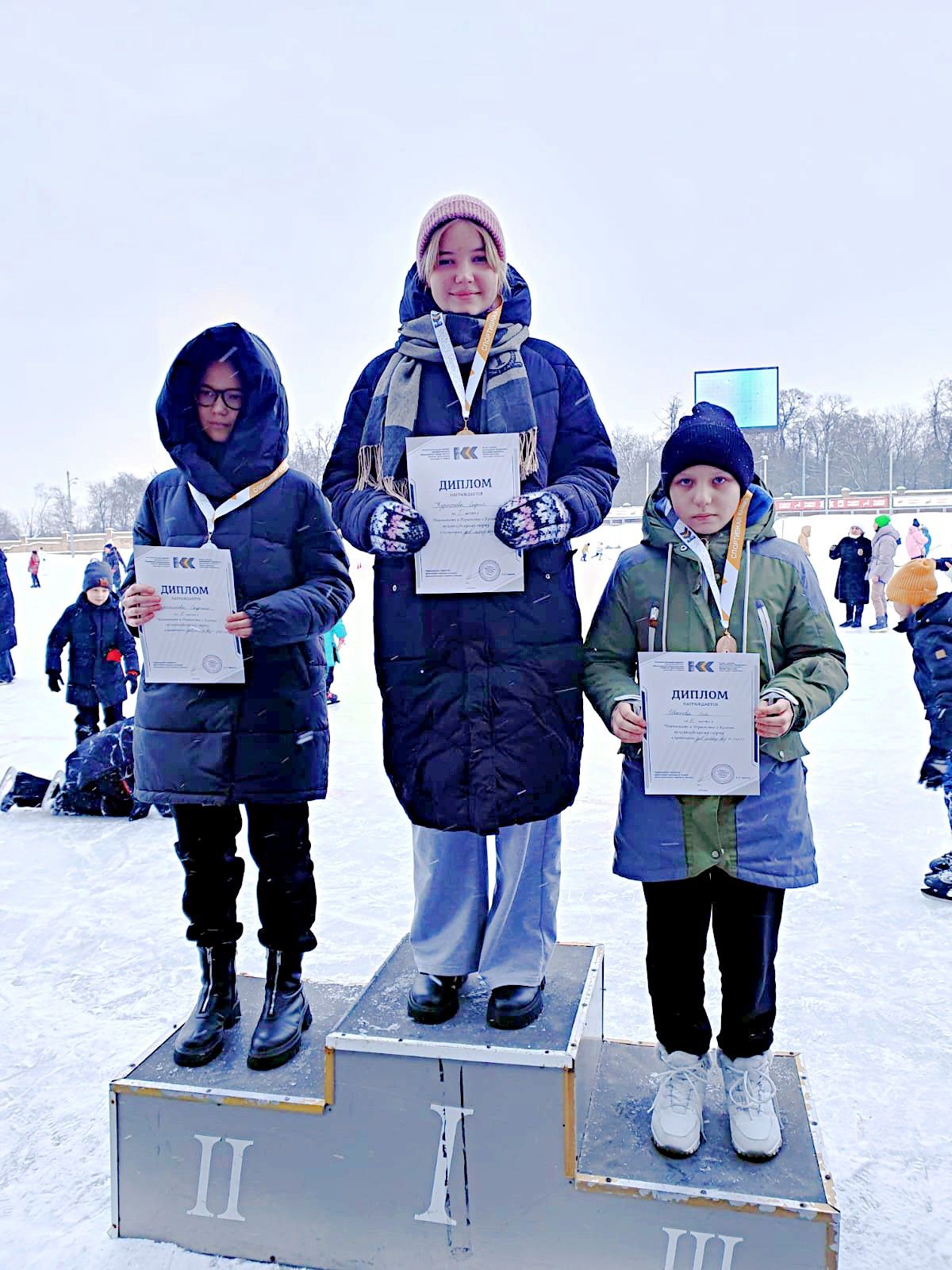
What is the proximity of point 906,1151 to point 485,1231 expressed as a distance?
3.75ft

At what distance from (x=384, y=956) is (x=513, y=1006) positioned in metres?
1.55

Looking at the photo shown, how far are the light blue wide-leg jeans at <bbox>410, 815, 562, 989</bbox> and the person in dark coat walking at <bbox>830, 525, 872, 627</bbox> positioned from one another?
13547 mm

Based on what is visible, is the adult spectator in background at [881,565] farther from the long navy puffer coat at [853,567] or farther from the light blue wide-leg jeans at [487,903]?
the light blue wide-leg jeans at [487,903]

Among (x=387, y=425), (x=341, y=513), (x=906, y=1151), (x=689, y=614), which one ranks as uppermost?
(x=387, y=425)

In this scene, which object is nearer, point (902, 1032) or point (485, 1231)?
point (485, 1231)

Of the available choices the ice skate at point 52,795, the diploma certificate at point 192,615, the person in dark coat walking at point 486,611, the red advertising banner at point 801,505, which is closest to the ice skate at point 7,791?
the ice skate at point 52,795

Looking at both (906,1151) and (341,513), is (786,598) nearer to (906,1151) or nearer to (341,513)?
(341,513)

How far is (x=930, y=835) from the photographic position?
4848 mm

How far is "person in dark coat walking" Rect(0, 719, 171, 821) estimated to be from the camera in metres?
5.48

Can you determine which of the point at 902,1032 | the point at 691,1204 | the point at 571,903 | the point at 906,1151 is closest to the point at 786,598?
the point at 691,1204

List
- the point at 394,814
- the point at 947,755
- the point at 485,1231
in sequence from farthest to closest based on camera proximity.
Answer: the point at 394,814 < the point at 947,755 < the point at 485,1231

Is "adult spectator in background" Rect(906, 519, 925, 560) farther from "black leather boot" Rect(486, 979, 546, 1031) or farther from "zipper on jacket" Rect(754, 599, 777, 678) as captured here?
"black leather boot" Rect(486, 979, 546, 1031)

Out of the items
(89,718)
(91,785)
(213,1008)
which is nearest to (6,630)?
(89,718)

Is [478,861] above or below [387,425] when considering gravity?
below
